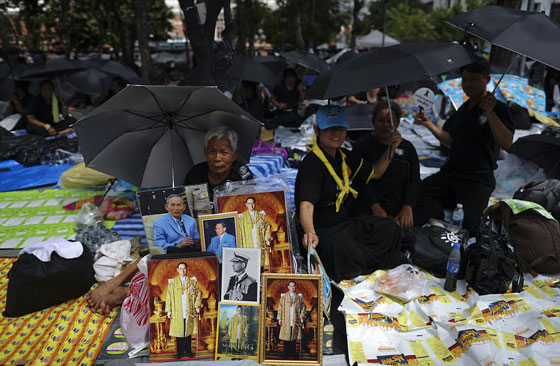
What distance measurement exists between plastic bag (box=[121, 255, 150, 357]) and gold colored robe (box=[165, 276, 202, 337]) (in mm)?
247

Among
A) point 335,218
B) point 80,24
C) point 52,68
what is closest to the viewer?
point 335,218

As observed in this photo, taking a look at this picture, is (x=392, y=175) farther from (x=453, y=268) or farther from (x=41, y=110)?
(x=41, y=110)

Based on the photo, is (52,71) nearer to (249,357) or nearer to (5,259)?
(5,259)

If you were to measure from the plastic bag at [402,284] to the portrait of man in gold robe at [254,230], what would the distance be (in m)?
1.19

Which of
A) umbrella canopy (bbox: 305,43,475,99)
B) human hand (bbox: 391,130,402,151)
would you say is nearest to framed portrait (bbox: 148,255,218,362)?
umbrella canopy (bbox: 305,43,475,99)

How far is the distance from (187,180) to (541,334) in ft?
9.52

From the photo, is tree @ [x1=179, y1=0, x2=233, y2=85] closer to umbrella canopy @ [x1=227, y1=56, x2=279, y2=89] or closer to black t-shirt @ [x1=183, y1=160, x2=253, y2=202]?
black t-shirt @ [x1=183, y1=160, x2=253, y2=202]

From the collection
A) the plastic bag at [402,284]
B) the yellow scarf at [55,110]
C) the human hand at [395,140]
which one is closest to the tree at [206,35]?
the human hand at [395,140]

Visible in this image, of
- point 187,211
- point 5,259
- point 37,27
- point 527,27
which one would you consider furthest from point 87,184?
point 37,27

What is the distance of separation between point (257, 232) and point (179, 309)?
2.35 feet

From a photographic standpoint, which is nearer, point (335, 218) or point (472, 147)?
point (335, 218)

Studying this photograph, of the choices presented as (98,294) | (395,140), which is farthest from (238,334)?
(395,140)

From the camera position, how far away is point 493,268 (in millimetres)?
3123

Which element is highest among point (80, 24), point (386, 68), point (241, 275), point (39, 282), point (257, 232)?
point (386, 68)
